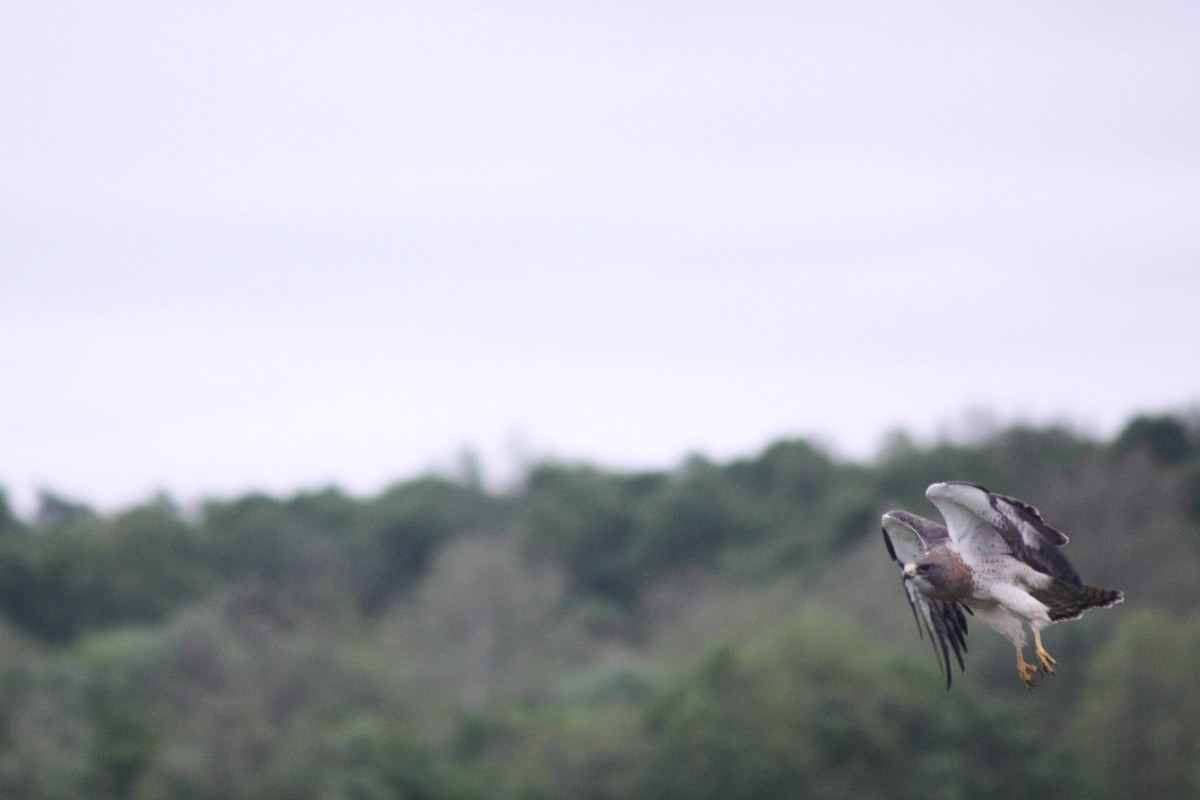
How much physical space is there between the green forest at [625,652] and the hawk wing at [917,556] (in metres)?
29.6

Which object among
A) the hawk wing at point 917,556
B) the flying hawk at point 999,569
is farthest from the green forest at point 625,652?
the flying hawk at point 999,569

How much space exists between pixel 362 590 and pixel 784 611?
108ft

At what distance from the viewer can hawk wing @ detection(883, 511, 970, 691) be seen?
14672 millimetres

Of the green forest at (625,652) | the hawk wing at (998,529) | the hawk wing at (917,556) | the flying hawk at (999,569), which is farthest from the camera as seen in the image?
the green forest at (625,652)

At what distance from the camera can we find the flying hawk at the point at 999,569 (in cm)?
1300

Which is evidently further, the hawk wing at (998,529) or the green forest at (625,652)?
the green forest at (625,652)

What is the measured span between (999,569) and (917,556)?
1.12 metres

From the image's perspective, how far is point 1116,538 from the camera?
55812 mm

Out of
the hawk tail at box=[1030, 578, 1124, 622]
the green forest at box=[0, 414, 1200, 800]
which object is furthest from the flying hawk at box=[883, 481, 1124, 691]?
the green forest at box=[0, 414, 1200, 800]

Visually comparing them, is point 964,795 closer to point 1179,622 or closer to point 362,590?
point 1179,622

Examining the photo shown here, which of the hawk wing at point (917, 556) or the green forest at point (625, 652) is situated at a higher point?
the hawk wing at point (917, 556)

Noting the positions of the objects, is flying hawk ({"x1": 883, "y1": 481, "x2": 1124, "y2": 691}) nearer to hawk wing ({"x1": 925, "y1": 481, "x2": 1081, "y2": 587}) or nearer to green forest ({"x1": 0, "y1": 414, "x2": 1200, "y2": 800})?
hawk wing ({"x1": 925, "y1": 481, "x2": 1081, "y2": 587})

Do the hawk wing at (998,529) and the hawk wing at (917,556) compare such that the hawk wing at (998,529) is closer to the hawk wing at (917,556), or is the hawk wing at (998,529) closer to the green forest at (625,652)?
the hawk wing at (917,556)

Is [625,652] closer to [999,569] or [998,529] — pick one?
[999,569]
